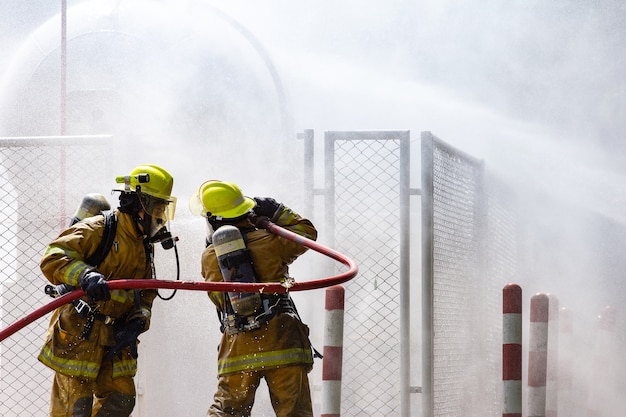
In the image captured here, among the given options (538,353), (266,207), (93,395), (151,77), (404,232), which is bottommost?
(93,395)

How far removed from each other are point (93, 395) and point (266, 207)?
134 cm

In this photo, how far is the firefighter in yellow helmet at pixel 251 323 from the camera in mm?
5039

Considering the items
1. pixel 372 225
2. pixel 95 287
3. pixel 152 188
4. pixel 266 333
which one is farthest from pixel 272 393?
pixel 372 225

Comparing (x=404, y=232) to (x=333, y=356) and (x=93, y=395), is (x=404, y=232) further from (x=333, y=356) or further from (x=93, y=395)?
(x=93, y=395)

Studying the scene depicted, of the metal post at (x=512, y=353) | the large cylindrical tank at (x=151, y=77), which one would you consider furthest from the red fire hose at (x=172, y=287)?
the large cylindrical tank at (x=151, y=77)

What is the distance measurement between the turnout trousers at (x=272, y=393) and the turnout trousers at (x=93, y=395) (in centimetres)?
49

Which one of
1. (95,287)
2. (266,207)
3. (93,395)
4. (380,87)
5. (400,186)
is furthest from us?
(380,87)

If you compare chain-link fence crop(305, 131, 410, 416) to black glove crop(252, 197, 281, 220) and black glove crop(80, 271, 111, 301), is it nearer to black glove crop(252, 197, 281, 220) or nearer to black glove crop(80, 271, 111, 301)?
black glove crop(252, 197, 281, 220)

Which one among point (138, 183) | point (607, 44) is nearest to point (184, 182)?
point (138, 183)

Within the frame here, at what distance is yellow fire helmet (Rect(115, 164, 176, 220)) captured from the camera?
5.25 metres

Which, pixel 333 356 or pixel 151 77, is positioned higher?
pixel 151 77

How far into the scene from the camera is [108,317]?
16.9 feet

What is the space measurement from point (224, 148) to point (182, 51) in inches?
60.1


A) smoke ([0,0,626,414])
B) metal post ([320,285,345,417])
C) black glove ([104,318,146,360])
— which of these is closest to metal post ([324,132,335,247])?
metal post ([320,285,345,417])
